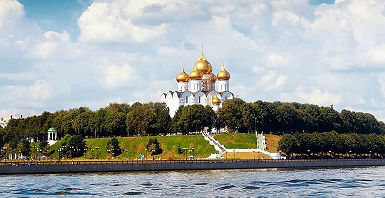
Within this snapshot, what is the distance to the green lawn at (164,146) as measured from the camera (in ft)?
403

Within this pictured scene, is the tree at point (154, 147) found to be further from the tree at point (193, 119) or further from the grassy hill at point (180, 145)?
the tree at point (193, 119)

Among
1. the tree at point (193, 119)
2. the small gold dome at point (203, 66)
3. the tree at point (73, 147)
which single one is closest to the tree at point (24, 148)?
the tree at point (73, 147)

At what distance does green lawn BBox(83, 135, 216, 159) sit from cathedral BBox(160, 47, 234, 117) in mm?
17219

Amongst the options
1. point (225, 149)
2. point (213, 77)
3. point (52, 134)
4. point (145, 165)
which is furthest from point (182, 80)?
point (145, 165)

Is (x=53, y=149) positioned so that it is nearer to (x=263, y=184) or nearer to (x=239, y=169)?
(x=239, y=169)

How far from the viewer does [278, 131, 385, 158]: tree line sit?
118062mm

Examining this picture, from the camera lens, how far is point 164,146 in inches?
5015

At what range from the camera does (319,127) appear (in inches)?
5655

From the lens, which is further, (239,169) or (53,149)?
(53,149)

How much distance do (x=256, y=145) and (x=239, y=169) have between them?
97.8ft

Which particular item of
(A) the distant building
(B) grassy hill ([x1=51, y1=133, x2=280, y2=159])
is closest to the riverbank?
(B) grassy hill ([x1=51, y1=133, x2=280, y2=159])

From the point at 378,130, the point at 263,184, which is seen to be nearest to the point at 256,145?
the point at 378,130

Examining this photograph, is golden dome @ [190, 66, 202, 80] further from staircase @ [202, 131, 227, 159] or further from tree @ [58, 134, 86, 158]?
tree @ [58, 134, 86, 158]

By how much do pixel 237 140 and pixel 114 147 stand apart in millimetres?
22755
